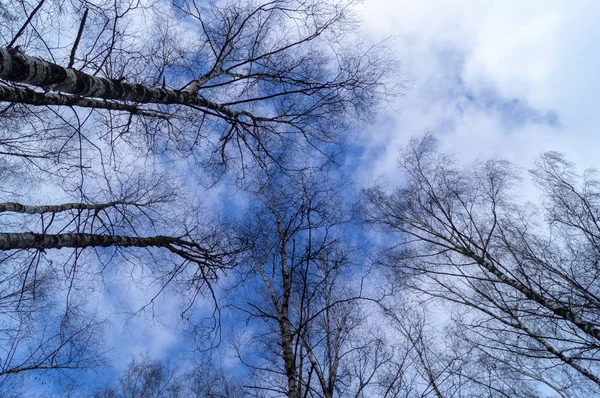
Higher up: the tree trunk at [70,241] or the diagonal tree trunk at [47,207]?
the diagonal tree trunk at [47,207]

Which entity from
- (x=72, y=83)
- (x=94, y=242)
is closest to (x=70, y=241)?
(x=94, y=242)

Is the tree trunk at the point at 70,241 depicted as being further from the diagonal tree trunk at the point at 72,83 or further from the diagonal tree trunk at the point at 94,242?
the diagonal tree trunk at the point at 72,83

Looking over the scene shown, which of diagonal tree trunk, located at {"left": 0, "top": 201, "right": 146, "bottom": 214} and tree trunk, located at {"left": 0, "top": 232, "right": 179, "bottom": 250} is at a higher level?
diagonal tree trunk, located at {"left": 0, "top": 201, "right": 146, "bottom": 214}

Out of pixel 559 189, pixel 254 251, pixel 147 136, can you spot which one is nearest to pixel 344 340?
pixel 254 251

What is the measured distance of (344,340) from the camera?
6410 mm

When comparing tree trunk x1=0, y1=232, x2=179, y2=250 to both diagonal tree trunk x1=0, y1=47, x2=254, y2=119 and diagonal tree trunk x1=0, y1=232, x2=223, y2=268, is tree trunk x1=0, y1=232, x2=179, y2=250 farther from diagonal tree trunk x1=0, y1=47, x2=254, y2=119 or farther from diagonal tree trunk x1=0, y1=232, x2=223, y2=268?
diagonal tree trunk x1=0, y1=47, x2=254, y2=119

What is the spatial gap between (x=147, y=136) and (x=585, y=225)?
8.81 metres

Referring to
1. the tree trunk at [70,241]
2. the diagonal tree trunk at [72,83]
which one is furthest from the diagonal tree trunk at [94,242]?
the diagonal tree trunk at [72,83]

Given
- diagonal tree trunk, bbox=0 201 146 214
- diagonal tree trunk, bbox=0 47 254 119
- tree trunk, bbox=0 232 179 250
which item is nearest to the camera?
diagonal tree trunk, bbox=0 47 254 119

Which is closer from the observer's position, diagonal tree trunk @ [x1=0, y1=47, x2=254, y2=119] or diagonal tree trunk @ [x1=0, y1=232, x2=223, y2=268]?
diagonal tree trunk @ [x1=0, y1=47, x2=254, y2=119]

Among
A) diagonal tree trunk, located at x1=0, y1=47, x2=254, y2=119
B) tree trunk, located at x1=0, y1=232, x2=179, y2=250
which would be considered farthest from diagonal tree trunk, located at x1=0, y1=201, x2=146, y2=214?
diagonal tree trunk, located at x1=0, y1=47, x2=254, y2=119

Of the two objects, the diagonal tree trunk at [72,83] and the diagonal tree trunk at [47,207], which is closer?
the diagonal tree trunk at [72,83]

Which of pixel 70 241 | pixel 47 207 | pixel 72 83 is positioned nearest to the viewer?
pixel 72 83

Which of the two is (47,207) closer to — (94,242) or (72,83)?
(94,242)
